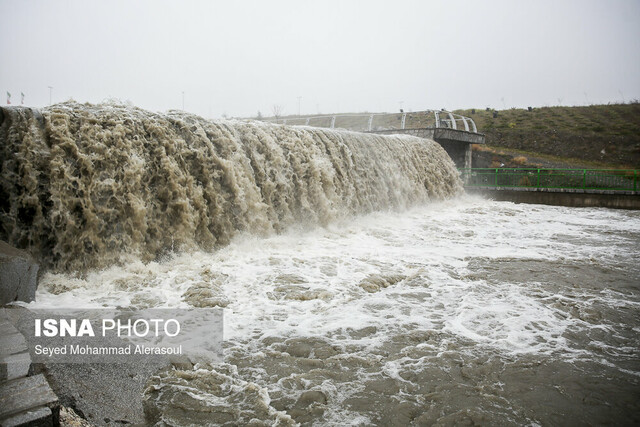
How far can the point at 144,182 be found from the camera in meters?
6.92

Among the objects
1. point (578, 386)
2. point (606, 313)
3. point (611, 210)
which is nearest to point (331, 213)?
point (606, 313)

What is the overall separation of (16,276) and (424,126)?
2085 cm

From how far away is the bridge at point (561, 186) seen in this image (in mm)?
17297

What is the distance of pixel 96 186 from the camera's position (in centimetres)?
622

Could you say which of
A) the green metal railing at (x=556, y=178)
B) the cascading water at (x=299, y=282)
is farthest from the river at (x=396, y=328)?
the green metal railing at (x=556, y=178)

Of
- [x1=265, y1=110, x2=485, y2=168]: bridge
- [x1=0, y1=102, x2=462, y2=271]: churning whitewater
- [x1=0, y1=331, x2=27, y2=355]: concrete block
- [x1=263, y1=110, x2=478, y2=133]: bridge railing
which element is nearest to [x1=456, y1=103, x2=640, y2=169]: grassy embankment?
→ [x1=265, y1=110, x2=485, y2=168]: bridge

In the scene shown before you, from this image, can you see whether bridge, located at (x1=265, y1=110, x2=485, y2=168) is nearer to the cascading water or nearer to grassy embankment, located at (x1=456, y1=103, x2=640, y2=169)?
grassy embankment, located at (x1=456, y1=103, x2=640, y2=169)

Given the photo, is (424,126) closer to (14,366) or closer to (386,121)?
(386,121)

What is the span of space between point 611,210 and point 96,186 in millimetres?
18758

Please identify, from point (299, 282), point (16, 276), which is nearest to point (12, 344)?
point (16, 276)

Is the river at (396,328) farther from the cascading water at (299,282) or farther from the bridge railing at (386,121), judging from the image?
the bridge railing at (386,121)

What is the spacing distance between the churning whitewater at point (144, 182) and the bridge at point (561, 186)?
11.9 metres

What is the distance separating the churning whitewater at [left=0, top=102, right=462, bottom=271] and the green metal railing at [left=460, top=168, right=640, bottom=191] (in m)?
12.4

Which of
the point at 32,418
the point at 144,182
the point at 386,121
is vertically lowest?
the point at 32,418
